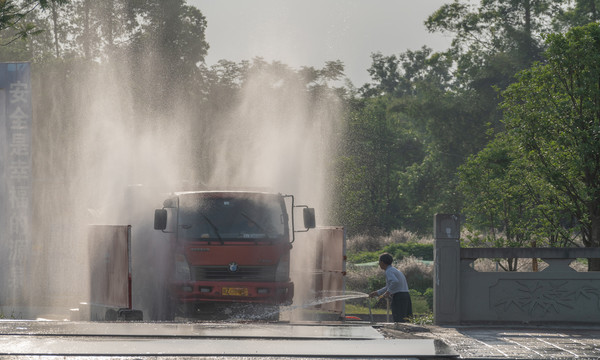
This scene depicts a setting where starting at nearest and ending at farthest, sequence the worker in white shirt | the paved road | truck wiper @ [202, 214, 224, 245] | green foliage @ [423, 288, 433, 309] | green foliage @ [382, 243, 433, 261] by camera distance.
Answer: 1. the paved road
2. the worker in white shirt
3. truck wiper @ [202, 214, 224, 245]
4. green foliage @ [423, 288, 433, 309]
5. green foliage @ [382, 243, 433, 261]

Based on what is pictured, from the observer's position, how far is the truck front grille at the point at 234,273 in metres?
17.1

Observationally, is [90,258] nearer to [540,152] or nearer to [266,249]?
[266,249]

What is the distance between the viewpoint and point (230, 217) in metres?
17.4

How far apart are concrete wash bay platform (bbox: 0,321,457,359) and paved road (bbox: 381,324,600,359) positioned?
41 cm

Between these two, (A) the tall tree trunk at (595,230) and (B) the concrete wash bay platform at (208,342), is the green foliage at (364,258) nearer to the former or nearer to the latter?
(A) the tall tree trunk at (595,230)

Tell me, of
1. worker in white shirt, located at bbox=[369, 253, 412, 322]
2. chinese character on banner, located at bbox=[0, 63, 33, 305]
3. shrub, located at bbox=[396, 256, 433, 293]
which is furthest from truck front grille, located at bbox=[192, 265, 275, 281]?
shrub, located at bbox=[396, 256, 433, 293]

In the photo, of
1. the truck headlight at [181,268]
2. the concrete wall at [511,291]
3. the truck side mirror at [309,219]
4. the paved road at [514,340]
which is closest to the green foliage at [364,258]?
the truck side mirror at [309,219]

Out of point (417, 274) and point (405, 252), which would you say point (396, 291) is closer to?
point (417, 274)

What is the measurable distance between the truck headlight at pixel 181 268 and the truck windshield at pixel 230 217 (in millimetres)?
412

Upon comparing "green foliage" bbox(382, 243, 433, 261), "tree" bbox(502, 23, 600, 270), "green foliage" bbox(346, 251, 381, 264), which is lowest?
"green foliage" bbox(346, 251, 381, 264)

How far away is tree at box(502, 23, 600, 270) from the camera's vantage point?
17406 millimetres

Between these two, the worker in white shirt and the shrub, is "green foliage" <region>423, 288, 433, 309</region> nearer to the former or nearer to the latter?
the shrub

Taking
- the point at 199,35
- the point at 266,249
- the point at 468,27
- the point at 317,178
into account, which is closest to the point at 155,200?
the point at 266,249

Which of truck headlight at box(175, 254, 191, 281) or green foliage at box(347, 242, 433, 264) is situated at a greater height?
truck headlight at box(175, 254, 191, 281)
